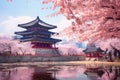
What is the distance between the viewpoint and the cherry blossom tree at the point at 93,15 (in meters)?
6.57

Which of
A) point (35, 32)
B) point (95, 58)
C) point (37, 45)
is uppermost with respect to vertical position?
point (35, 32)

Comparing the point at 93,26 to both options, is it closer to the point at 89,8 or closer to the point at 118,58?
the point at 89,8

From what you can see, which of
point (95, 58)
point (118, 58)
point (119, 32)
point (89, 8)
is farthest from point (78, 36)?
point (95, 58)

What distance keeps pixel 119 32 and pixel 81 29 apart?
5.41ft

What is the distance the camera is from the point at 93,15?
7613 millimetres

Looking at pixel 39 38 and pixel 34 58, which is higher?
pixel 39 38

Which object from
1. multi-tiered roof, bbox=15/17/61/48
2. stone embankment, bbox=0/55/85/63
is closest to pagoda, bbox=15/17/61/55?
multi-tiered roof, bbox=15/17/61/48

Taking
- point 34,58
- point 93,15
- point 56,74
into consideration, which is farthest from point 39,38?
point 93,15

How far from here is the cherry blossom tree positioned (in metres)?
6.57

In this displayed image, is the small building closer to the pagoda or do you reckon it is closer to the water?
the pagoda

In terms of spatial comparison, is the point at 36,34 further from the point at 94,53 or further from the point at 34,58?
the point at 94,53

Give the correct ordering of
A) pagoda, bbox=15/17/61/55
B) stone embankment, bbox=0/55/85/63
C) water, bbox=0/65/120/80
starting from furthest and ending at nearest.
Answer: pagoda, bbox=15/17/61/55
stone embankment, bbox=0/55/85/63
water, bbox=0/65/120/80

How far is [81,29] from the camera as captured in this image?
370 inches

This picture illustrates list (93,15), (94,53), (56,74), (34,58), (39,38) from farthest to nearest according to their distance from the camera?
(94,53) → (39,38) → (34,58) → (56,74) → (93,15)
